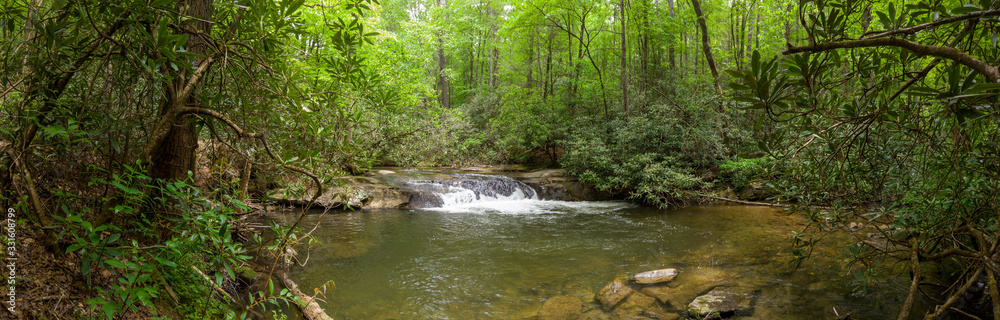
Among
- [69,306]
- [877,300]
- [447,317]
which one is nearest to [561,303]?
[447,317]

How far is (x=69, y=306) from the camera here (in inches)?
90.0

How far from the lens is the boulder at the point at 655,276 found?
18.8 ft

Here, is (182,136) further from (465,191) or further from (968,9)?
(465,191)

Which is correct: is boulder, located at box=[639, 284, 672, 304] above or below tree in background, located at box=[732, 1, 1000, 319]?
below

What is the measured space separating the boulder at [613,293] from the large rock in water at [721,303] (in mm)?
806

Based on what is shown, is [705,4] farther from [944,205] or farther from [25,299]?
[25,299]

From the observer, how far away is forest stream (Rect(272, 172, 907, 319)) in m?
4.98

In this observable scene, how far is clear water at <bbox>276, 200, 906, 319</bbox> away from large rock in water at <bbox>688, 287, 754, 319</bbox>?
155 mm

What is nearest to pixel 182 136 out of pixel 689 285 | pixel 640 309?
pixel 640 309

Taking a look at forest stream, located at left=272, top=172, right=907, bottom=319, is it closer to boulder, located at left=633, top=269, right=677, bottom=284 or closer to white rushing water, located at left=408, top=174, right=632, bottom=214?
boulder, located at left=633, top=269, right=677, bottom=284

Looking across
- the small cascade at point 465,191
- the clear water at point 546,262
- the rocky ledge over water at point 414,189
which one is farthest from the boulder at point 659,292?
the small cascade at point 465,191

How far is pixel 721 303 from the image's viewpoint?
482 cm

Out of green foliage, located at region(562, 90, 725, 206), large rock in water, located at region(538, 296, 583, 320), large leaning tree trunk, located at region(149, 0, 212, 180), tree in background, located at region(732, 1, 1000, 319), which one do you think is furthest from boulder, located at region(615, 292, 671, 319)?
green foliage, located at region(562, 90, 725, 206)

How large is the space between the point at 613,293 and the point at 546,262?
176 centimetres
